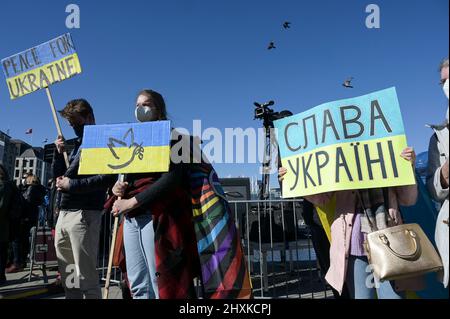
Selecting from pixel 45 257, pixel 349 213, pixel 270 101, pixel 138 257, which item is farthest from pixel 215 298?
pixel 270 101

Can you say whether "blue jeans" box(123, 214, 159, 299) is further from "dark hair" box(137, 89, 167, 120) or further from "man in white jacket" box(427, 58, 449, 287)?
"man in white jacket" box(427, 58, 449, 287)

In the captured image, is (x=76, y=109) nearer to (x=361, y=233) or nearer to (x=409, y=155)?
(x=361, y=233)

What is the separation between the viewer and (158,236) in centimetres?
235

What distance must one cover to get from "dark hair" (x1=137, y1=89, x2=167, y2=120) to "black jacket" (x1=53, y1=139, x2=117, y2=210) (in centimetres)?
64

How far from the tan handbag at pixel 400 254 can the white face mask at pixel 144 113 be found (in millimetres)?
1741

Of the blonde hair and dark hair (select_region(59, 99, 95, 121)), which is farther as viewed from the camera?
the blonde hair

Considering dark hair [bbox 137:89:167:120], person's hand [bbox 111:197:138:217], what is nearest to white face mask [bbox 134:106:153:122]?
dark hair [bbox 137:89:167:120]

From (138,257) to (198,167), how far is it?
30.2 inches

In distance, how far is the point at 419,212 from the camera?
2979 mm

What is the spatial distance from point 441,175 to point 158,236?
1.80 meters

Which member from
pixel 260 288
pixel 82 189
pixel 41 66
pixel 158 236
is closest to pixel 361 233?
pixel 158 236

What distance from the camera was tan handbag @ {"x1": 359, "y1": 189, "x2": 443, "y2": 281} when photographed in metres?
1.91

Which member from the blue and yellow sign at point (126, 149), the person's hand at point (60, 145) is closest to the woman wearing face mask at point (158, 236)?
the blue and yellow sign at point (126, 149)
